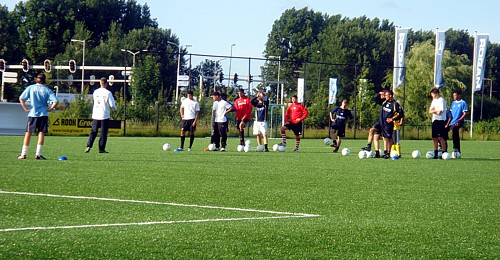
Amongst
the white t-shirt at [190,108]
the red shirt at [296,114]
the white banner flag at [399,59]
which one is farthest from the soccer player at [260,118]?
the white banner flag at [399,59]

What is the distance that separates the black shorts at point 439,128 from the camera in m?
22.7

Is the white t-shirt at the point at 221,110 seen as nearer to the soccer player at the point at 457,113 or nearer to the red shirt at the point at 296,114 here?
the red shirt at the point at 296,114

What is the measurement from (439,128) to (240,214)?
50.7ft

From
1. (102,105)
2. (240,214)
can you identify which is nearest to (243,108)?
(102,105)

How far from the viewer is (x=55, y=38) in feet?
280

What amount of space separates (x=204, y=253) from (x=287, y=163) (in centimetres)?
1276

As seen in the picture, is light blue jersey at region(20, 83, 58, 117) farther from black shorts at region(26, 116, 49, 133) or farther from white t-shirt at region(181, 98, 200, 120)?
white t-shirt at region(181, 98, 200, 120)

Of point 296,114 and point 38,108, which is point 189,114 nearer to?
point 296,114

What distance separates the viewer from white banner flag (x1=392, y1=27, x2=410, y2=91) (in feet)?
161

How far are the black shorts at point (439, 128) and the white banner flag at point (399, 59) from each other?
24782 mm

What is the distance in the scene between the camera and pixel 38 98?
16844mm

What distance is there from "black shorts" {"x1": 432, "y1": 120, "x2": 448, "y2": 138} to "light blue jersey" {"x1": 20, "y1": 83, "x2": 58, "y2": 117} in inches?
449

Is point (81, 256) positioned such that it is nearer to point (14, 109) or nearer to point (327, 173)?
point (327, 173)

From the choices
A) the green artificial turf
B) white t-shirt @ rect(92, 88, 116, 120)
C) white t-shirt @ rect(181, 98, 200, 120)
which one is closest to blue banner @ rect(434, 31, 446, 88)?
white t-shirt @ rect(181, 98, 200, 120)
